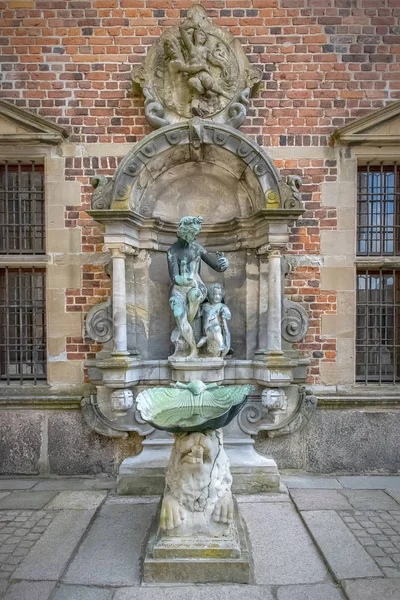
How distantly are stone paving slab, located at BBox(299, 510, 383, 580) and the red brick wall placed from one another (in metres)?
1.74

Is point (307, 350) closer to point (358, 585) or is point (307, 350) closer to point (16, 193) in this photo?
point (358, 585)

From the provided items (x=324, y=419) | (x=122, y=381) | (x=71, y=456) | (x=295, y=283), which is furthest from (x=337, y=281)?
(x=71, y=456)

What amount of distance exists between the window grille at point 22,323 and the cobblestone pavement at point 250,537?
4.01 feet

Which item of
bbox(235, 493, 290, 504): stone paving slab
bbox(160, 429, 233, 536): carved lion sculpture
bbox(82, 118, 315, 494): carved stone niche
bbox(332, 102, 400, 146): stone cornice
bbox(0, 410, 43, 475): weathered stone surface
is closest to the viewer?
bbox(160, 429, 233, 536): carved lion sculpture

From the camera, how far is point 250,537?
117 inches

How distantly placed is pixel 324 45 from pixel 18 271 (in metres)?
4.26

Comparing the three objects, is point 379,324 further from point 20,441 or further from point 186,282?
point 20,441

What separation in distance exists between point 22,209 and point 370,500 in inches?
185

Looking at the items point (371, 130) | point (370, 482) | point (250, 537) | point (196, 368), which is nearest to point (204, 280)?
point (196, 368)

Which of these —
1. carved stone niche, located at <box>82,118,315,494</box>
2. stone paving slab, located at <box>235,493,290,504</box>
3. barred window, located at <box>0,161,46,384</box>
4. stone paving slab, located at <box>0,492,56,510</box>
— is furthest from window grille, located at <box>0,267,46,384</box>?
stone paving slab, located at <box>235,493,290,504</box>

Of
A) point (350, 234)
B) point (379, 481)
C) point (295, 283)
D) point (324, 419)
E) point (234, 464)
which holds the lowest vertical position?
point (379, 481)

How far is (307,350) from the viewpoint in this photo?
14.4 ft

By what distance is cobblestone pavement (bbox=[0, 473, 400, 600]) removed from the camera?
242 centimetres

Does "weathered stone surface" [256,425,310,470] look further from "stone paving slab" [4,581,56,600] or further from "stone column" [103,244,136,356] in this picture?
"stone paving slab" [4,581,56,600]
